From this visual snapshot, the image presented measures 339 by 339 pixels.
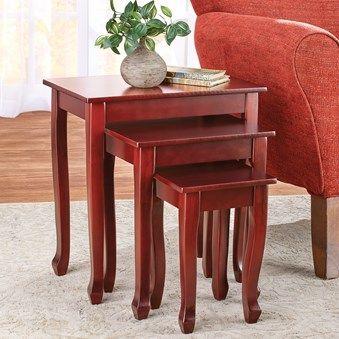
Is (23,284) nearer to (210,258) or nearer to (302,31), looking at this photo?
(210,258)

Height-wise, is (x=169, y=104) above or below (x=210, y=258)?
above

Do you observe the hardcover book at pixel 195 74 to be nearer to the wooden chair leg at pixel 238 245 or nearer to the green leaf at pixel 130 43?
the green leaf at pixel 130 43

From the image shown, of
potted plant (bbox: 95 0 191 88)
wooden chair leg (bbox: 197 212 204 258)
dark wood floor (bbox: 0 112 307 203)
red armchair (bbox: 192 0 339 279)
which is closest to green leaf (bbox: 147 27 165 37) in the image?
potted plant (bbox: 95 0 191 88)

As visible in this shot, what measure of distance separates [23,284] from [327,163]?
0.89 meters

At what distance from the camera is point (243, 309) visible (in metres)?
2.21

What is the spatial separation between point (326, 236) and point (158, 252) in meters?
0.55

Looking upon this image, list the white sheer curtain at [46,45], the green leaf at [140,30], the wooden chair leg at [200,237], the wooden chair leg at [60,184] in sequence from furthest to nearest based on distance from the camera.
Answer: the white sheer curtain at [46,45] < the wooden chair leg at [200,237] < the wooden chair leg at [60,184] < the green leaf at [140,30]

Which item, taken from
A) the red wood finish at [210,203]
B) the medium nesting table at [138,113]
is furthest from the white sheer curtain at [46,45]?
the red wood finish at [210,203]

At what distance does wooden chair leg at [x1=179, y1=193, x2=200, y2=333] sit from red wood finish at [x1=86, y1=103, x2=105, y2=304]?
277 millimetres

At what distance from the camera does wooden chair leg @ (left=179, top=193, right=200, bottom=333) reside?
2.02 metres

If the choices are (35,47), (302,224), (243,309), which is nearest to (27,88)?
(35,47)

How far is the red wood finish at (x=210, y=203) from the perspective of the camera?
2.03m

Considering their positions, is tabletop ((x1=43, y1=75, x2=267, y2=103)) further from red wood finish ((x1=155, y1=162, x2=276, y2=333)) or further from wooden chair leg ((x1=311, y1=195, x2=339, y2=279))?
wooden chair leg ((x1=311, y1=195, x2=339, y2=279))

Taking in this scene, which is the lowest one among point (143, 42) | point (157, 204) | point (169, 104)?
point (157, 204)
